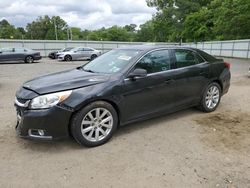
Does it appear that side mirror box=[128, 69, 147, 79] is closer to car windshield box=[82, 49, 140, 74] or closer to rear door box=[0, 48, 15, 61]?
car windshield box=[82, 49, 140, 74]

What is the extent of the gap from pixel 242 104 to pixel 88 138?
14.2 feet

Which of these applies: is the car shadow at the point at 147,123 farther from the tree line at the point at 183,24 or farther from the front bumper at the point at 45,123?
the tree line at the point at 183,24

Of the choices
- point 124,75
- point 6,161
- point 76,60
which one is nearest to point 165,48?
point 124,75

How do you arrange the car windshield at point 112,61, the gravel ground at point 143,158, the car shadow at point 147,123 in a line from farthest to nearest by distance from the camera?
the car shadow at point 147,123 < the car windshield at point 112,61 < the gravel ground at point 143,158

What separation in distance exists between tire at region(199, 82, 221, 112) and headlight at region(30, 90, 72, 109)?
323cm

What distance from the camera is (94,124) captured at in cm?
388

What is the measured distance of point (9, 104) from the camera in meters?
6.39

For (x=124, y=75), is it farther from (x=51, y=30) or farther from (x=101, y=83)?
(x=51, y=30)

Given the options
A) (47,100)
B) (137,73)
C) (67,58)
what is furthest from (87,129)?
(67,58)

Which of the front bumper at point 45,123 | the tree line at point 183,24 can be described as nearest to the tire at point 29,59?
the front bumper at point 45,123

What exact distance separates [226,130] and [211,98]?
1226mm

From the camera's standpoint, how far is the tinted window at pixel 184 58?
4.99 metres

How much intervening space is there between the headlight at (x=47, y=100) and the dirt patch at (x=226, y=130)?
2.41m

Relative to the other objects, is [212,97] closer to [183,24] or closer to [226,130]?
[226,130]
